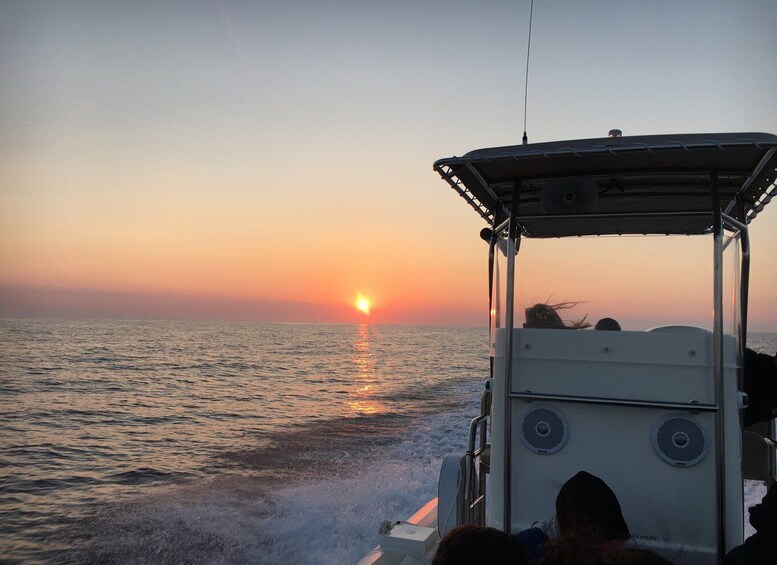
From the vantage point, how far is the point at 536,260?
465cm

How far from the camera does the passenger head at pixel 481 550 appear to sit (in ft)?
5.01

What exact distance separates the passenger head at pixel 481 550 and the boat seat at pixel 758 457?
3138mm

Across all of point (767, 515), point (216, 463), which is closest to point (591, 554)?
point (767, 515)

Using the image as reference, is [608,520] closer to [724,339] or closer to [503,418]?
[503,418]

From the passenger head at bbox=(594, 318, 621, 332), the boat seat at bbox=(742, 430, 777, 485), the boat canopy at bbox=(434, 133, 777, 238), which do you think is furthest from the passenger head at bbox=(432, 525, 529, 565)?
the boat seat at bbox=(742, 430, 777, 485)

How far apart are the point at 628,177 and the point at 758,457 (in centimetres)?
204

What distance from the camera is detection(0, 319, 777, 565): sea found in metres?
7.66

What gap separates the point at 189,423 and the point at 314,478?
24.9 feet

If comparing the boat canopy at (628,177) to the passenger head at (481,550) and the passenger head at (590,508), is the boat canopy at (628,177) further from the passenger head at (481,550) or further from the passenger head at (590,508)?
the passenger head at (481,550)

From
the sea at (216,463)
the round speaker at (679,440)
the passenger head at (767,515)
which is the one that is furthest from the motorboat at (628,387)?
the sea at (216,463)

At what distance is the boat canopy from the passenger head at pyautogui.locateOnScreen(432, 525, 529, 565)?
92.4 inches

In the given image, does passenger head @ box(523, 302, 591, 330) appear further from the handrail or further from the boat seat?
the boat seat

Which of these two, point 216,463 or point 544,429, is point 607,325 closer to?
point 544,429

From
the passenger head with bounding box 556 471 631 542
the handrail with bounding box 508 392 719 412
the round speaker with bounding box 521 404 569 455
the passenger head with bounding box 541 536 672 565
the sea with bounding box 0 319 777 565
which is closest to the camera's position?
the passenger head with bounding box 541 536 672 565
